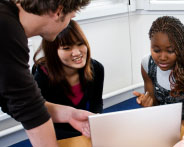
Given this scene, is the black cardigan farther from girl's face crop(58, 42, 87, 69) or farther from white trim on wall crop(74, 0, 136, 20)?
white trim on wall crop(74, 0, 136, 20)

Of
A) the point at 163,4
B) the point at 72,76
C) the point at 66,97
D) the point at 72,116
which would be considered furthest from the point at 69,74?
the point at 163,4

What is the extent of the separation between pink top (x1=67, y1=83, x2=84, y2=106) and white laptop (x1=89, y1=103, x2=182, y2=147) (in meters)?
0.58

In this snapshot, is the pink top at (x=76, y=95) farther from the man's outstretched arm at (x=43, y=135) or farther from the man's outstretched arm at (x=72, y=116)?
the man's outstretched arm at (x=43, y=135)

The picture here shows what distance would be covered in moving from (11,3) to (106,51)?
1.45m

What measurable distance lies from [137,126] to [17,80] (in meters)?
0.33

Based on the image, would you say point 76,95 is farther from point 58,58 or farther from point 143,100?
point 143,100

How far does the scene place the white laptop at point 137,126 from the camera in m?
0.69

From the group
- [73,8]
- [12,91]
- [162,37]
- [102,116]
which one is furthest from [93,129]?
[162,37]

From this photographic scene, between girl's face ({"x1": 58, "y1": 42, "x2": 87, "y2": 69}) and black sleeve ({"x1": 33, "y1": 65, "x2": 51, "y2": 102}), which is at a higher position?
girl's face ({"x1": 58, "y1": 42, "x2": 87, "y2": 69})

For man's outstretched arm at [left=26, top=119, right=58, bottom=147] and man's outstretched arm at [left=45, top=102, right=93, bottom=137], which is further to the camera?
man's outstretched arm at [left=45, top=102, right=93, bottom=137]

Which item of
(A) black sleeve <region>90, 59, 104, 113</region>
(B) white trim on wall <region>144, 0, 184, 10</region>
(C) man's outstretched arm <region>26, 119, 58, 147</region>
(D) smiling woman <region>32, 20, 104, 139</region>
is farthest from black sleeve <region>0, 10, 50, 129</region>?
(B) white trim on wall <region>144, 0, 184, 10</region>

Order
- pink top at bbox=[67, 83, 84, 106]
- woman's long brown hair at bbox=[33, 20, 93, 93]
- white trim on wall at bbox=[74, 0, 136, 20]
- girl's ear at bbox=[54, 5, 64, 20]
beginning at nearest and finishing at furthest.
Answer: girl's ear at bbox=[54, 5, 64, 20] < woman's long brown hair at bbox=[33, 20, 93, 93] < pink top at bbox=[67, 83, 84, 106] < white trim on wall at bbox=[74, 0, 136, 20]

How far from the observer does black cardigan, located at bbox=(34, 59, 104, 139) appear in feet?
4.10

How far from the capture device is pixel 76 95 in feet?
4.33
